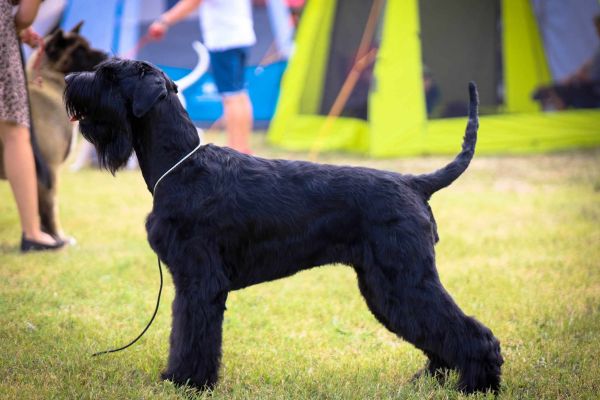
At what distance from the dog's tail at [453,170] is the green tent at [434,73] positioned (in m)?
6.48

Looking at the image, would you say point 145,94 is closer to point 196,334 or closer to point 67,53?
point 196,334

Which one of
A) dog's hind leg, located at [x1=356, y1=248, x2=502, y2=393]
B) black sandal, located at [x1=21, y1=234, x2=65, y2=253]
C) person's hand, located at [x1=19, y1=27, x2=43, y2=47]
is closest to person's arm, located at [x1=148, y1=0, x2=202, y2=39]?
person's hand, located at [x1=19, y1=27, x2=43, y2=47]

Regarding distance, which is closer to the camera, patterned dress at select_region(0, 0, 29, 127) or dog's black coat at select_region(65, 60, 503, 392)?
dog's black coat at select_region(65, 60, 503, 392)

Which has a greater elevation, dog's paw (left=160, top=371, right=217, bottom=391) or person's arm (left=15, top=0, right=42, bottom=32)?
person's arm (left=15, top=0, right=42, bottom=32)

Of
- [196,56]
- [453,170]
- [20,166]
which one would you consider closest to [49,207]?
[20,166]

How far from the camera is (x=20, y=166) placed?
4836 millimetres

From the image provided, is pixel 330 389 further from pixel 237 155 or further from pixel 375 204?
pixel 237 155

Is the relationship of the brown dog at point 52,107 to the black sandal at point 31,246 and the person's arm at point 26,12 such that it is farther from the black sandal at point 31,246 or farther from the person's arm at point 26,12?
the person's arm at point 26,12

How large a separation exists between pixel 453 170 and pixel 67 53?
4067 mm

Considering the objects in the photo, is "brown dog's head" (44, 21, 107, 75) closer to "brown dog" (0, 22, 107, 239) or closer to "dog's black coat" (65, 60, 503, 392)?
"brown dog" (0, 22, 107, 239)

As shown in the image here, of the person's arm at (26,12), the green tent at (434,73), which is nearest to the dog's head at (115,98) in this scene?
the person's arm at (26,12)

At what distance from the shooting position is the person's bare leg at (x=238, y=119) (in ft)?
Answer: 25.1

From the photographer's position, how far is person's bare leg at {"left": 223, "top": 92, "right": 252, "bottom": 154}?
7660 millimetres

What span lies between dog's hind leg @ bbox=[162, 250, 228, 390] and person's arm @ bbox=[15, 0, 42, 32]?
8.35 ft
